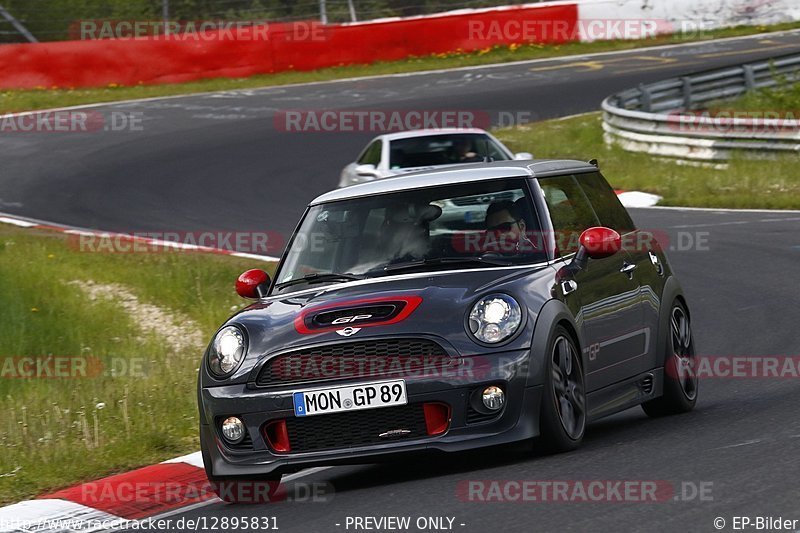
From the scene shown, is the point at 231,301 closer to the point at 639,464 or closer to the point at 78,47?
the point at 639,464

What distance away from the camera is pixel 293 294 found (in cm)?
747

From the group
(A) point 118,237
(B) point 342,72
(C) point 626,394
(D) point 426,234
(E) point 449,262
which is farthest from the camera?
(B) point 342,72

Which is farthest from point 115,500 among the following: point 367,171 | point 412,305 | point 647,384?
point 367,171

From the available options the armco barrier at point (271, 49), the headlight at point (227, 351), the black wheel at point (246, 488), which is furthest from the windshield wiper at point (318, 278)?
the armco barrier at point (271, 49)

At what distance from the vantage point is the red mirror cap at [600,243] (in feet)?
24.2

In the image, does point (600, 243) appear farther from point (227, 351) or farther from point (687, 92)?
point (687, 92)

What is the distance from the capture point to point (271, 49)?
3341cm

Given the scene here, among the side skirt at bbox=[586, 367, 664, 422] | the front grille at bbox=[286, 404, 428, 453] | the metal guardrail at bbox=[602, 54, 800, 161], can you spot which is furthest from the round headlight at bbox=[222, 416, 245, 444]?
the metal guardrail at bbox=[602, 54, 800, 161]

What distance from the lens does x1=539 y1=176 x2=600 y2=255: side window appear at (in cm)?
767

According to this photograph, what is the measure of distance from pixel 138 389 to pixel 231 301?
4171 millimetres

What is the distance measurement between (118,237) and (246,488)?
11013 mm

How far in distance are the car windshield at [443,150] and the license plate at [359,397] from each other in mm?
10908

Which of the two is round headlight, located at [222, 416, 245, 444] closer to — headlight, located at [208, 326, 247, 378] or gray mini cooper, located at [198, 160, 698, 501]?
gray mini cooper, located at [198, 160, 698, 501]

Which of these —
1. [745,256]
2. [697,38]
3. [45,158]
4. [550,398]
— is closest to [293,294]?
[550,398]
